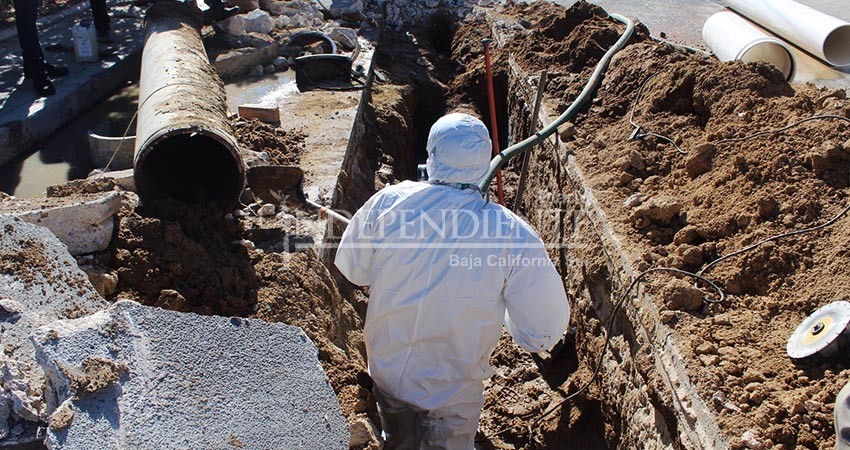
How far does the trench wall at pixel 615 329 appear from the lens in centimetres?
332

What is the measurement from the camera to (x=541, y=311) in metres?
2.91

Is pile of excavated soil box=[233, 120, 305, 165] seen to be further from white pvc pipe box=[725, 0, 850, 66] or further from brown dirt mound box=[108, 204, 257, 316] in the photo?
white pvc pipe box=[725, 0, 850, 66]

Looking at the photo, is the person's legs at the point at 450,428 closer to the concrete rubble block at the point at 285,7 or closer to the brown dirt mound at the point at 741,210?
the brown dirt mound at the point at 741,210

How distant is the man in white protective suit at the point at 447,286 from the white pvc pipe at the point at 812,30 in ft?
18.7

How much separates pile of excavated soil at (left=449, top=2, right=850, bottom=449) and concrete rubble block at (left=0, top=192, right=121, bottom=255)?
2684 millimetres

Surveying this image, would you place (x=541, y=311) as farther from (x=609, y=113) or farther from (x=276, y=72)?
(x=276, y=72)

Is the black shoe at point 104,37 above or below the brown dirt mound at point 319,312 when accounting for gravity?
above

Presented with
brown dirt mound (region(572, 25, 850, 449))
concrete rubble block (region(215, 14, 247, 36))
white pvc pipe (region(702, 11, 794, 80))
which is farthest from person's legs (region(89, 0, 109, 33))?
white pvc pipe (region(702, 11, 794, 80))

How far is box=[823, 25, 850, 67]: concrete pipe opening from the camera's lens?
7.02m

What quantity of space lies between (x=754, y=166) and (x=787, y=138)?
29cm

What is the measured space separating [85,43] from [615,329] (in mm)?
6507

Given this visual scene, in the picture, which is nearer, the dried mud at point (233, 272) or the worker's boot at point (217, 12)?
the dried mud at point (233, 272)

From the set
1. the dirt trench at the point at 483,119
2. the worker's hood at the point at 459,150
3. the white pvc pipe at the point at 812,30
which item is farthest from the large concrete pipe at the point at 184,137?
the white pvc pipe at the point at 812,30

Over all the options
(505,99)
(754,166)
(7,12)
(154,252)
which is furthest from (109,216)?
(7,12)
